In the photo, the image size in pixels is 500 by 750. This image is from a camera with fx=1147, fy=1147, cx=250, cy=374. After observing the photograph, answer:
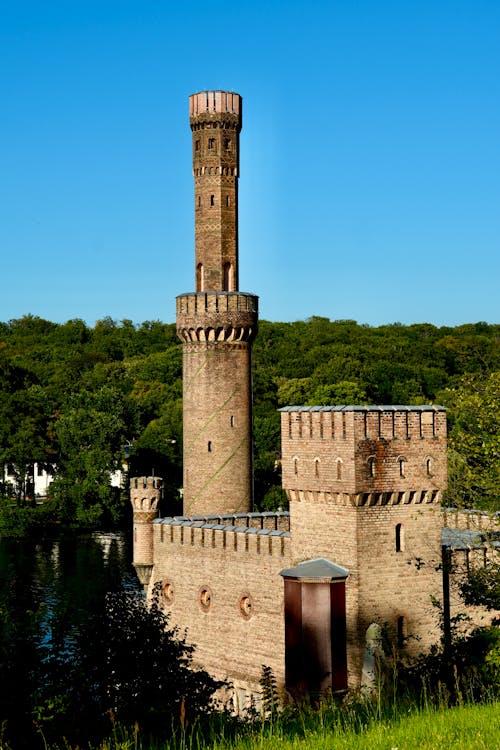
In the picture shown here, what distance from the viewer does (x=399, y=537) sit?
25.9 meters

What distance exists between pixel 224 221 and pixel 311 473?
20.5 meters

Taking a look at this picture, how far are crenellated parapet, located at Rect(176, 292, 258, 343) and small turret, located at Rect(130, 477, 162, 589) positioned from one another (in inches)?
254

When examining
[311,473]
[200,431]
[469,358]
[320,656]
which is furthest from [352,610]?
[469,358]

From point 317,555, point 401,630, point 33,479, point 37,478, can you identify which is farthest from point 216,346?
point 37,478

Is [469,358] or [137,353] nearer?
[469,358]

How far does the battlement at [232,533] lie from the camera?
1162 inches

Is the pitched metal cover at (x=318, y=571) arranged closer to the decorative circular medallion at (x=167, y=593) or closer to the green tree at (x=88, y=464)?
the decorative circular medallion at (x=167, y=593)

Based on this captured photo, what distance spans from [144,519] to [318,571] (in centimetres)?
1299

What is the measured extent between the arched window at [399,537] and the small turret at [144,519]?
1228 cm

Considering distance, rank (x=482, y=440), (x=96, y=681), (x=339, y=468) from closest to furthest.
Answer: (x=96, y=681) → (x=482, y=440) → (x=339, y=468)

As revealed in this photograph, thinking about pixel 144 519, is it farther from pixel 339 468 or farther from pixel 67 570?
pixel 67 570

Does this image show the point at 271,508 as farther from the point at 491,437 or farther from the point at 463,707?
the point at 463,707

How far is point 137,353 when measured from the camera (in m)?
130

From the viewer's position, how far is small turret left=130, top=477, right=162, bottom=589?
36312 mm
